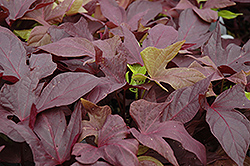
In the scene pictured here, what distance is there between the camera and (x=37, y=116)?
545mm

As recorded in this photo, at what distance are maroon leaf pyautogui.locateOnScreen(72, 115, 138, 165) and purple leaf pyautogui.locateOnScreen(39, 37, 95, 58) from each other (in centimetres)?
21

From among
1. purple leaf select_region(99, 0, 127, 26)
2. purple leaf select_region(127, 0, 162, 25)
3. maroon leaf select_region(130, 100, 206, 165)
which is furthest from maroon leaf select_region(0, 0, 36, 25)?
maroon leaf select_region(130, 100, 206, 165)

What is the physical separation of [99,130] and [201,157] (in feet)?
0.67

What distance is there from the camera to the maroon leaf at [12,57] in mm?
602

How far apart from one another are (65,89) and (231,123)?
1.18ft

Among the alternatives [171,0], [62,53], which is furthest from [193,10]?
[62,53]

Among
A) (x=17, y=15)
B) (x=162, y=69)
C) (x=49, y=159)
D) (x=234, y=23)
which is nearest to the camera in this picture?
(x=49, y=159)

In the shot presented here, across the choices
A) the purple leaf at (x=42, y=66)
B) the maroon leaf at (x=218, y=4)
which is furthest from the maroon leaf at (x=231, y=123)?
the maroon leaf at (x=218, y=4)

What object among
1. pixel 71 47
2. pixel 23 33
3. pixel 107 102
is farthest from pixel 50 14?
pixel 107 102

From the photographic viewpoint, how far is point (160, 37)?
2.53ft

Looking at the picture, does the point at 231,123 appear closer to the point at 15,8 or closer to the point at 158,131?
the point at 158,131

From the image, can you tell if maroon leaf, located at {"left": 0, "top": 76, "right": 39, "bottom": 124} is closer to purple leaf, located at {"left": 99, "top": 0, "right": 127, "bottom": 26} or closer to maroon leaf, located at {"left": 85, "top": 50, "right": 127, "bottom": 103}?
maroon leaf, located at {"left": 85, "top": 50, "right": 127, "bottom": 103}

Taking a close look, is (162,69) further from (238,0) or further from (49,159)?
(238,0)

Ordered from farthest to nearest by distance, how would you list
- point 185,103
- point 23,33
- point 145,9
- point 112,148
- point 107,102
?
point 145,9 < point 23,33 < point 107,102 < point 185,103 < point 112,148
